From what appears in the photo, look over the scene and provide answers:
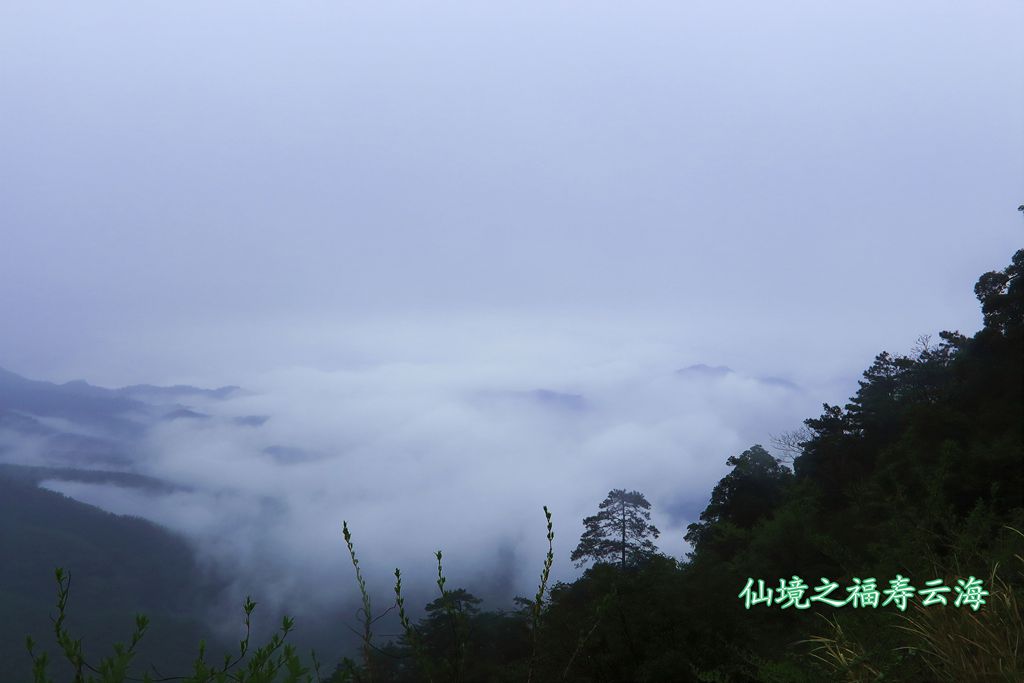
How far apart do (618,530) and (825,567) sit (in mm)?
20926

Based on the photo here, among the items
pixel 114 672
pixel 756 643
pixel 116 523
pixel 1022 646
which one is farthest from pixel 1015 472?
pixel 116 523

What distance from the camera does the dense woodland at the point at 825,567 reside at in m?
3.56

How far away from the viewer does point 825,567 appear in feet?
51.5

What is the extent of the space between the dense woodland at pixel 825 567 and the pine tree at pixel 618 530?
96 millimetres

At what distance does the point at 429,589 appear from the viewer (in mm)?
146000

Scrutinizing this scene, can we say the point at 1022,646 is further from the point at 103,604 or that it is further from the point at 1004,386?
the point at 103,604

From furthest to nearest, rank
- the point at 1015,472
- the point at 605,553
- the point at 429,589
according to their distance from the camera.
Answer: the point at 429,589 → the point at 605,553 → the point at 1015,472

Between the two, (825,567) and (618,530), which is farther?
(618,530)

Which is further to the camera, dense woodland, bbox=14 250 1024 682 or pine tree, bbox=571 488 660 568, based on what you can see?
pine tree, bbox=571 488 660 568

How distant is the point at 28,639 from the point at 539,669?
470 inches

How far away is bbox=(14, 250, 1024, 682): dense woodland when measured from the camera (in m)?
3.56

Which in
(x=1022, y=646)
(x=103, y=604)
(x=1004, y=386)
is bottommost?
(x=103, y=604)

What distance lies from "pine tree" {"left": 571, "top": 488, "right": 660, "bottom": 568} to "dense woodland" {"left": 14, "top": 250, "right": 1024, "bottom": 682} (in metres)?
0.10

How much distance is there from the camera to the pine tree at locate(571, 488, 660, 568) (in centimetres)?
3494
